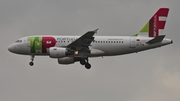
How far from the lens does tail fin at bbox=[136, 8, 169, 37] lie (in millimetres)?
101312

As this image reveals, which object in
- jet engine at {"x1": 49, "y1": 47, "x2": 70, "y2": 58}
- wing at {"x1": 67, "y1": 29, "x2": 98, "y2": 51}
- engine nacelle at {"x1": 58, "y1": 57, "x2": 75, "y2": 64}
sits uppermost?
wing at {"x1": 67, "y1": 29, "x2": 98, "y2": 51}

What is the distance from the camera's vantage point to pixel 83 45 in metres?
97.2

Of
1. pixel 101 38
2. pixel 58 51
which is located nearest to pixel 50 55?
pixel 58 51

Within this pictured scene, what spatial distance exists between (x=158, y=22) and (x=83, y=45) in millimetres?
11932

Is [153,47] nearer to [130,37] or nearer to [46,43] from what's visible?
[130,37]

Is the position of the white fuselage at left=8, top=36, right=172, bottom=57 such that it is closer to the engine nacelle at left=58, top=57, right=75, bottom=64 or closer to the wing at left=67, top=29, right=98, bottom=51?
the wing at left=67, top=29, right=98, bottom=51

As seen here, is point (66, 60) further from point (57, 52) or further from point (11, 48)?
point (11, 48)

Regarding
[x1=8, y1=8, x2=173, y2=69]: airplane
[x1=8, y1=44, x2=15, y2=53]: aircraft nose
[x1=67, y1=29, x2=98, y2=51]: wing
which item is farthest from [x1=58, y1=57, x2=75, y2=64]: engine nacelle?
[x1=8, y1=44, x2=15, y2=53]: aircraft nose

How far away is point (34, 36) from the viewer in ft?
322

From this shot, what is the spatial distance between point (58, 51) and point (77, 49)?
8.89 feet

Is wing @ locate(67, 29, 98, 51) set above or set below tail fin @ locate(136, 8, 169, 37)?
below

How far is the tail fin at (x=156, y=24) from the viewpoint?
10131cm

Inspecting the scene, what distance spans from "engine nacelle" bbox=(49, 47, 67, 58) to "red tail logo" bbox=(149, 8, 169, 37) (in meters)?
12.6

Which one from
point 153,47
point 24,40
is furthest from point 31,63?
point 153,47
